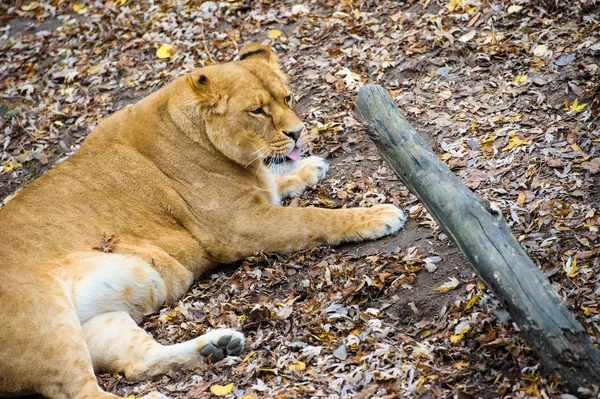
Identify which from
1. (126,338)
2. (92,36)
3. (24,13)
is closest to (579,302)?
(126,338)

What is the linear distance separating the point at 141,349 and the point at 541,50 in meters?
4.89

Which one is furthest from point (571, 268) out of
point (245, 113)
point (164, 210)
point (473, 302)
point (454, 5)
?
point (454, 5)

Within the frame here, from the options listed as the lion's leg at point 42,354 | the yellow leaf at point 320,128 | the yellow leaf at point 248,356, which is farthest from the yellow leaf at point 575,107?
the lion's leg at point 42,354

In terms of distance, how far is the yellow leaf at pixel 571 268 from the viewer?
4.55 meters

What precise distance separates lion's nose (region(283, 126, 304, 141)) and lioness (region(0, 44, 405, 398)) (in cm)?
1

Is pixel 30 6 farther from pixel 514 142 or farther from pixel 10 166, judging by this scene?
pixel 514 142

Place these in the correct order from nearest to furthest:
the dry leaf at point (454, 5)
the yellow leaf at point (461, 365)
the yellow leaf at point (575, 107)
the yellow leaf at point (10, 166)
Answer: the yellow leaf at point (461, 365) < the yellow leaf at point (575, 107) < the dry leaf at point (454, 5) < the yellow leaf at point (10, 166)

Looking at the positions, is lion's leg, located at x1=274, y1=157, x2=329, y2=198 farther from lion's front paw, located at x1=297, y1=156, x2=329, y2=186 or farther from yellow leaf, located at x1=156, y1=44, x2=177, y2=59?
yellow leaf, located at x1=156, y1=44, x2=177, y2=59

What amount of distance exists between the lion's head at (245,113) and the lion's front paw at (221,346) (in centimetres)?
159

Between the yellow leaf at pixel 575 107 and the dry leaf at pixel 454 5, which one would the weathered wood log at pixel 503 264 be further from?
the dry leaf at pixel 454 5

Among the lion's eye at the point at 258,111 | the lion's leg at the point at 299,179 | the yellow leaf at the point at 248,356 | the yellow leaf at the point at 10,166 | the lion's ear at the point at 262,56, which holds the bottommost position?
the yellow leaf at the point at 10,166

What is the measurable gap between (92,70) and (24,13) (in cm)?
286

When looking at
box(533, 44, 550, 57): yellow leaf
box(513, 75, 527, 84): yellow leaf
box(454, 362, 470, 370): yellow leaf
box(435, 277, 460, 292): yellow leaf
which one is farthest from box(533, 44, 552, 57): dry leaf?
box(454, 362, 470, 370): yellow leaf

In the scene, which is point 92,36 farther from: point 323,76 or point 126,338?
point 126,338
